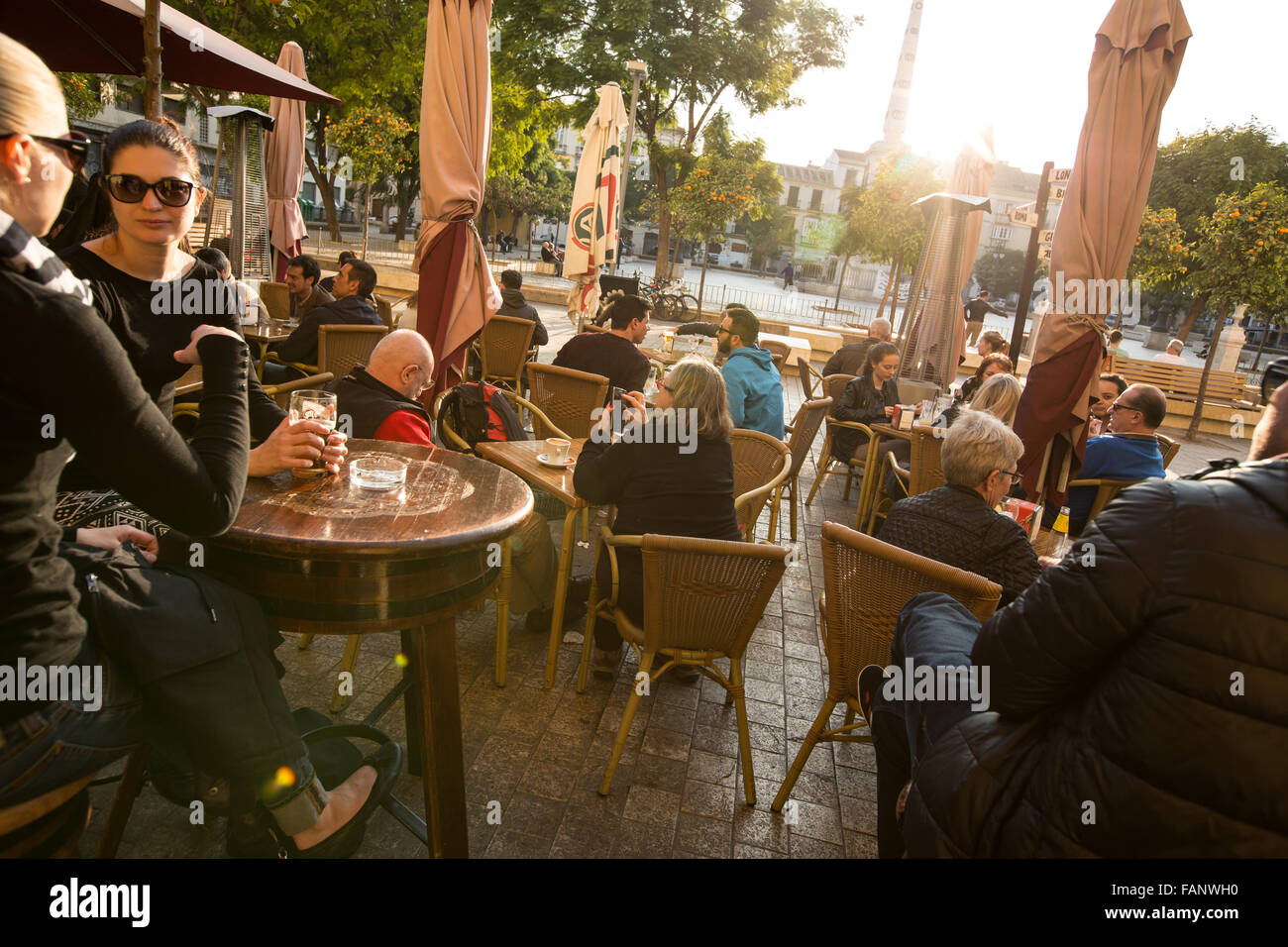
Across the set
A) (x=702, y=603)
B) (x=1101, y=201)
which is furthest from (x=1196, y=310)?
(x=702, y=603)

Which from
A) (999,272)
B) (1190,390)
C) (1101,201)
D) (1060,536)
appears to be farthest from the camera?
(999,272)

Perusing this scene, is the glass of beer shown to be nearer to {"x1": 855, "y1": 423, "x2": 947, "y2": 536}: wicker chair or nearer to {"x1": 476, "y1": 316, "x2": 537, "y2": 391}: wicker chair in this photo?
{"x1": 855, "y1": 423, "x2": 947, "y2": 536}: wicker chair

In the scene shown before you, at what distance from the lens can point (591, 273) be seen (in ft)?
27.2

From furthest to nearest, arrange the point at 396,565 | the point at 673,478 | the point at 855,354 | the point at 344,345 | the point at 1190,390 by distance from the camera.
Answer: the point at 1190,390 → the point at 855,354 → the point at 344,345 → the point at 673,478 → the point at 396,565

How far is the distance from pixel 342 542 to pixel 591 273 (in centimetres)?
711

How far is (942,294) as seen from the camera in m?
7.35

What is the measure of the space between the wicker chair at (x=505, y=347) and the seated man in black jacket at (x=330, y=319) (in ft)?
4.48

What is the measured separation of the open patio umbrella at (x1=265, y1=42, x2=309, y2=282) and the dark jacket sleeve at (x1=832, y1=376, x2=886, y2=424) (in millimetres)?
6589

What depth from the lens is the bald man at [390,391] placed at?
9.84ft

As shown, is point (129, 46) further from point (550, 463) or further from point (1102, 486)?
point (1102, 486)

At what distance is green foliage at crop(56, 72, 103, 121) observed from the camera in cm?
1752

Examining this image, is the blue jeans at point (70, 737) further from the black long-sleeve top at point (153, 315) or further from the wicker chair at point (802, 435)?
the wicker chair at point (802, 435)

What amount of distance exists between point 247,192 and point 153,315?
287 inches

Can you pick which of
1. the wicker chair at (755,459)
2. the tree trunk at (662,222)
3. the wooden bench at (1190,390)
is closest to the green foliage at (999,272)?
the tree trunk at (662,222)
